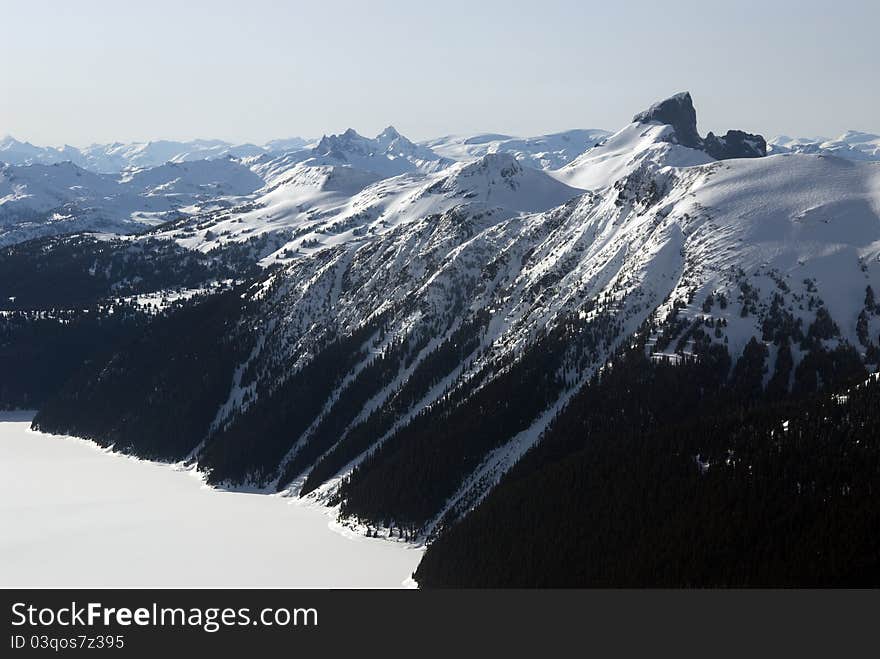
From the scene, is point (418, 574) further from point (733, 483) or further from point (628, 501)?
point (733, 483)

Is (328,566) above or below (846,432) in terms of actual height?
below

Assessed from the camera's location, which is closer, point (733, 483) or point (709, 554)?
point (709, 554)

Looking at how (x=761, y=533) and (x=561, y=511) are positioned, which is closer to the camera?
(x=761, y=533)

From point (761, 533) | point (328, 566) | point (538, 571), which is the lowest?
Result: point (328, 566)
